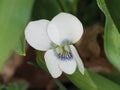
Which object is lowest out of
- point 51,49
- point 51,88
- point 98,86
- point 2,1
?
point 51,88

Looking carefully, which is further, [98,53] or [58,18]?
[98,53]

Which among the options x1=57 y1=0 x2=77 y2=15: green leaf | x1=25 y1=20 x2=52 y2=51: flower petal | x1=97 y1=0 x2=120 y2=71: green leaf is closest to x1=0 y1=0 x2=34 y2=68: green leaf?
x1=25 y1=20 x2=52 y2=51: flower petal

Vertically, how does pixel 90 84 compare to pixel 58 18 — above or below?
below

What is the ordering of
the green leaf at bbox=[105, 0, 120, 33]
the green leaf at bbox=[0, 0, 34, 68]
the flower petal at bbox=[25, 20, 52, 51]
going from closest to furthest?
the green leaf at bbox=[0, 0, 34, 68]
the flower petal at bbox=[25, 20, 52, 51]
the green leaf at bbox=[105, 0, 120, 33]

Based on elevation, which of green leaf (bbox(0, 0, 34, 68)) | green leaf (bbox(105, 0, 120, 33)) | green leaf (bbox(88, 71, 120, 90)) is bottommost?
green leaf (bbox(88, 71, 120, 90))

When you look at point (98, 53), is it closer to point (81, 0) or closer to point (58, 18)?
point (81, 0)

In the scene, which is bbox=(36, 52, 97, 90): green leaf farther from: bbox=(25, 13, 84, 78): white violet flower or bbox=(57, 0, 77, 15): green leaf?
bbox=(57, 0, 77, 15): green leaf

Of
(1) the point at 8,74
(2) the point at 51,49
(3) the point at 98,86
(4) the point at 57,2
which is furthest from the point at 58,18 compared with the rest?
(1) the point at 8,74

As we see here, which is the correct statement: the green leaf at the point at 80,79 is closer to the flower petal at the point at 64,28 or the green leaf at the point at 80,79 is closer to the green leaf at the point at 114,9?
the flower petal at the point at 64,28
